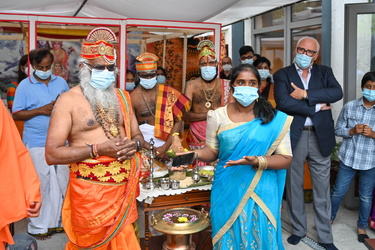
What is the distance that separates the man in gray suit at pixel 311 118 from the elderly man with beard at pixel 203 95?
1.00m

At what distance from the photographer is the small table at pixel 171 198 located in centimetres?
370

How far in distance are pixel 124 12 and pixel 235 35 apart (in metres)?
4.63

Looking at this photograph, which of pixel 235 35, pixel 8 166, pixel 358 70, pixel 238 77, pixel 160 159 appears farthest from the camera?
pixel 235 35

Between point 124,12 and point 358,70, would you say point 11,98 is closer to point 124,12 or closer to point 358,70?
point 124,12

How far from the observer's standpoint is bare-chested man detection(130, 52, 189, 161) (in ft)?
15.3

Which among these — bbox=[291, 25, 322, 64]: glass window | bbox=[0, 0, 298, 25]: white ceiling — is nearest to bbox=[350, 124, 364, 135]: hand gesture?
bbox=[0, 0, 298, 25]: white ceiling

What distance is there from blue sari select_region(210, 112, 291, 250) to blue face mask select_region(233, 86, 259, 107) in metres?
0.16

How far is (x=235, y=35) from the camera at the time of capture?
36.2 ft

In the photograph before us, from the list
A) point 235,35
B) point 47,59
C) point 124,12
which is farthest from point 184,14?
point 235,35

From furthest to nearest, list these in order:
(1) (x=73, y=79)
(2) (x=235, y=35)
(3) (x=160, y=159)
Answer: (2) (x=235, y=35) < (1) (x=73, y=79) < (3) (x=160, y=159)

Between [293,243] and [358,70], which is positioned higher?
[358,70]

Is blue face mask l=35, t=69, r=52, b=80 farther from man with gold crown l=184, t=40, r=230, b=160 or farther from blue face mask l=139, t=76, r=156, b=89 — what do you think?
man with gold crown l=184, t=40, r=230, b=160

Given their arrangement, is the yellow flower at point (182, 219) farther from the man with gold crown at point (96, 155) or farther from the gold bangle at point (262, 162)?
the gold bangle at point (262, 162)

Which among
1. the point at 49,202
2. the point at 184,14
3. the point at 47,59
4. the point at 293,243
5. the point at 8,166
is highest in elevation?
the point at 184,14
